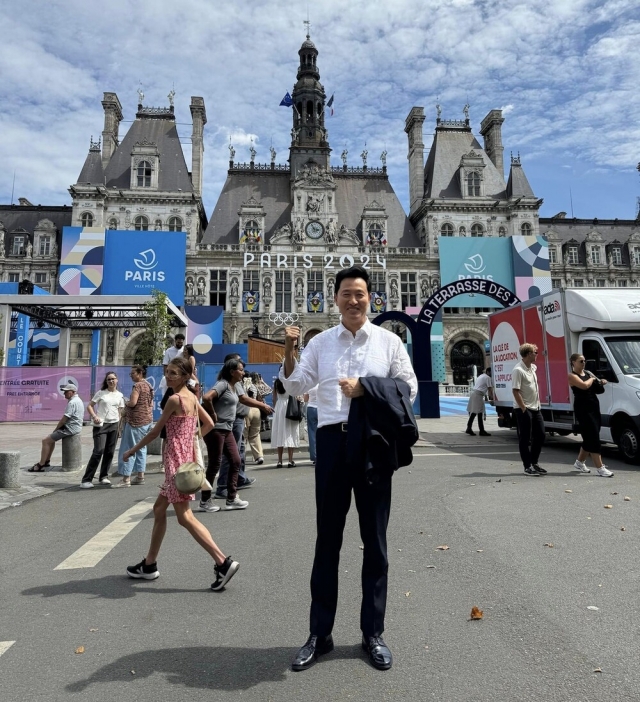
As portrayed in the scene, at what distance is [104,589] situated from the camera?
3.85 m

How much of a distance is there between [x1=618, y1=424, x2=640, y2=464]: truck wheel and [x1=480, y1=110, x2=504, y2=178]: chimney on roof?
4707 centimetres

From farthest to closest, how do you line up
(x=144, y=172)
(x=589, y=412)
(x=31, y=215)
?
(x=31, y=215)
(x=144, y=172)
(x=589, y=412)

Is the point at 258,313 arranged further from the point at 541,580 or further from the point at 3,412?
the point at 541,580

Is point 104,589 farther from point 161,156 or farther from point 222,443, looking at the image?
point 161,156

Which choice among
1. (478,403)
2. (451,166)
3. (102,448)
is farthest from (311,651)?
(451,166)

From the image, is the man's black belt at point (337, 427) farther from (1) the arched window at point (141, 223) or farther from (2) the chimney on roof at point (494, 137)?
(2) the chimney on roof at point (494, 137)

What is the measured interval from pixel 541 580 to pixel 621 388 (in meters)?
6.99

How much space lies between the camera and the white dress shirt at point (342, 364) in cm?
292

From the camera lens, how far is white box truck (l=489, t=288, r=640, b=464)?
9.46m

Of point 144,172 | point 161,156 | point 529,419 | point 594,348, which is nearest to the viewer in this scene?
point 529,419

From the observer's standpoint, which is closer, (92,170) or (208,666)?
(208,666)

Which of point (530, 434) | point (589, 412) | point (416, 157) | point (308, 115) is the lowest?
point (530, 434)

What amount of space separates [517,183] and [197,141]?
100ft

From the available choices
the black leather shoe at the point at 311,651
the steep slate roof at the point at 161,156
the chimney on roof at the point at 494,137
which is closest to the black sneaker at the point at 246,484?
the black leather shoe at the point at 311,651
